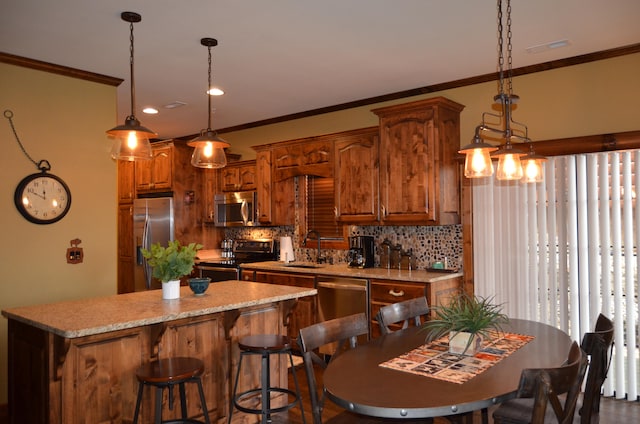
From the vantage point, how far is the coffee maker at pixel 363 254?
5.27m

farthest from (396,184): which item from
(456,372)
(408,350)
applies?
(456,372)

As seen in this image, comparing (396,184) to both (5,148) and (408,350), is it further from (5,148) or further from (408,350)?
(5,148)

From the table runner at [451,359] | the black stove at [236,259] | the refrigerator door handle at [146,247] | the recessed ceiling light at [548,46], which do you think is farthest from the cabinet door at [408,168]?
the refrigerator door handle at [146,247]

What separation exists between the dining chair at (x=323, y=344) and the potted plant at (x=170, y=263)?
113cm

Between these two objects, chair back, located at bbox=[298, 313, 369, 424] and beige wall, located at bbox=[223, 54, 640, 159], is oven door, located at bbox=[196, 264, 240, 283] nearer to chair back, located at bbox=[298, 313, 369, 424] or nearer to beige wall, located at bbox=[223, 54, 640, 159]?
beige wall, located at bbox=[223, 54, 640, 159]

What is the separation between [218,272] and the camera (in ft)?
20.0

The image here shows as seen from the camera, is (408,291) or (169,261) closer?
(169,261)

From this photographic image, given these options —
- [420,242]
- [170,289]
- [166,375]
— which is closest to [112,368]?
[166,375]

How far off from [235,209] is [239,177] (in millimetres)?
449

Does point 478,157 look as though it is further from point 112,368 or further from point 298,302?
point 298,302

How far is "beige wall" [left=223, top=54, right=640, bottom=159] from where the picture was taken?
3.92 m

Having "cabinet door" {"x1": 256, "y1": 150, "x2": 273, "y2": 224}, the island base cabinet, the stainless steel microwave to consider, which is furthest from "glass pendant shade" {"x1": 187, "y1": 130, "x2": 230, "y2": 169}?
the stainless steel microwave

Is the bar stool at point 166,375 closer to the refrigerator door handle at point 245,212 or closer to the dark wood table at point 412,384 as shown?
the dark wood table at point 412,384

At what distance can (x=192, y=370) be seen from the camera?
104 inches
